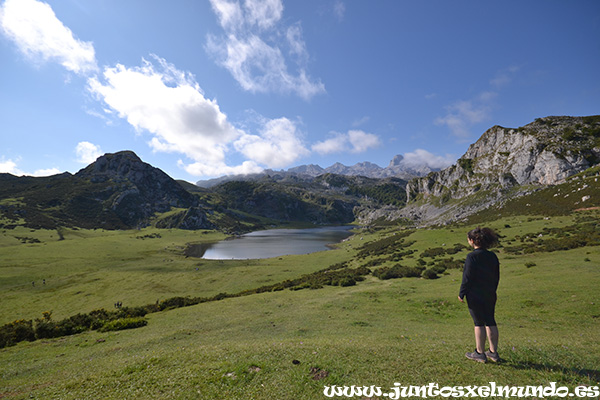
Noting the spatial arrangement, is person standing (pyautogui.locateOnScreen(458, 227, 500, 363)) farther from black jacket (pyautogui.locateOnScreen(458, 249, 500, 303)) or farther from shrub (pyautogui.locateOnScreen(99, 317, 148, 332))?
shrub (pyautogui.locateOnScreen(99, 317, 148, 332))

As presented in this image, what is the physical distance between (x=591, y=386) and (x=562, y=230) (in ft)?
179

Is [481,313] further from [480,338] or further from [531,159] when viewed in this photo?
[531,159]

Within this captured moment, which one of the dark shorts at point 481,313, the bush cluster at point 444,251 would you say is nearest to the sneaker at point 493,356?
the dark shorts at point 481,313

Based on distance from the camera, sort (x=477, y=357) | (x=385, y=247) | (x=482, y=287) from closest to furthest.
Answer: (x=482, y=287)
(x=477, y=357)
(x=385, y=247)

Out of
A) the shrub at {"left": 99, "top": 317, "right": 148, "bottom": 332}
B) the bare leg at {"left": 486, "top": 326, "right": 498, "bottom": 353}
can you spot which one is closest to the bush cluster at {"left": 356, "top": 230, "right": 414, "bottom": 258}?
the shrub at {"left": 99, "top": 317, "right": 148, "bottom": 332}

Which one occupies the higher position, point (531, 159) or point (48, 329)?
point (531, 159)

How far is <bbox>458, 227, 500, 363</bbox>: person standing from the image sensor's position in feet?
27.3

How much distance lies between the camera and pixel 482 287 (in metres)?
8.38

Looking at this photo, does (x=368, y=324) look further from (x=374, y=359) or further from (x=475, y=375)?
(x=475, y=375)

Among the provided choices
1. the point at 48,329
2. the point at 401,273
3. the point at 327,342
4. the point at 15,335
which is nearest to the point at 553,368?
the point at 327,342

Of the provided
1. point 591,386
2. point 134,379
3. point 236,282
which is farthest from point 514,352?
point 236,282

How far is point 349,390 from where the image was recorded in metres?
7.96

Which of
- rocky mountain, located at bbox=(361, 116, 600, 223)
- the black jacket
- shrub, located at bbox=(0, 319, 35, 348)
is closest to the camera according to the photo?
the black jacket

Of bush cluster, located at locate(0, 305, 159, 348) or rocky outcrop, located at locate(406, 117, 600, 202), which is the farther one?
rocky outcrop, located at locate(406, 117, 600, 202)
